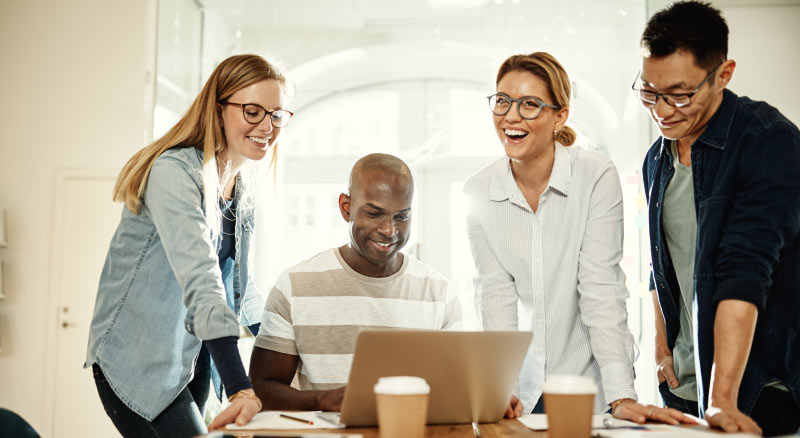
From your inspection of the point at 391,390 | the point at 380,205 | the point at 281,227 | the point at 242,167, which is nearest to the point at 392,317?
the point at 380,205

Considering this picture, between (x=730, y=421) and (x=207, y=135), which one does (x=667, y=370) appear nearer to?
(x=730, y=421)

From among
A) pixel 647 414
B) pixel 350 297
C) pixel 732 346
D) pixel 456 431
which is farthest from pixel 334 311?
pixel 732 346

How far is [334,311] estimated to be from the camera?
1.76 m

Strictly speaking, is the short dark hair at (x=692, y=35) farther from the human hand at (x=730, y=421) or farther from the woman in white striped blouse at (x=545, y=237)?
the human hand at (x=730, y=421)

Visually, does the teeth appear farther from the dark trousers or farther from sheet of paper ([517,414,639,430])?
the dark trousers

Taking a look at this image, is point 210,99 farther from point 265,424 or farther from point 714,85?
point 714,85

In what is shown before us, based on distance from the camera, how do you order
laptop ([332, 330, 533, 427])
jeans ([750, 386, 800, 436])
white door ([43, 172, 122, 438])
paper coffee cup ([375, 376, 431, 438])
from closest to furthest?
paper coffee cup ([375, 376, 431, 438]), laptop ([332, 330, 533, 427]), jeans ([750, 386, 800, 436]), white door ([43, 172, 122, 438])

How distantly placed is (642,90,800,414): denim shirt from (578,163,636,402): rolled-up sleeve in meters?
0.17

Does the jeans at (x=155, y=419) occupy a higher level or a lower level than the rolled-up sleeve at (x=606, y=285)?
lower

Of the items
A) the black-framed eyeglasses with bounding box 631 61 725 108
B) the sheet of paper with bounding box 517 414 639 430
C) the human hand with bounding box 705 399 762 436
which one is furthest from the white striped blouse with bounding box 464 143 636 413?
the human hand with bounding box 705 399 762 436

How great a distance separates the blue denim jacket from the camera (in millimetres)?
1475

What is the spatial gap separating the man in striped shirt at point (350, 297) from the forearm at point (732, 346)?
720mm

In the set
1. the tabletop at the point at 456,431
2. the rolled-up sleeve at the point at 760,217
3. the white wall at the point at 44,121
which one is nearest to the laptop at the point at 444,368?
the tabletop at the point at 456,431

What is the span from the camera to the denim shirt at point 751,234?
4.54ft
